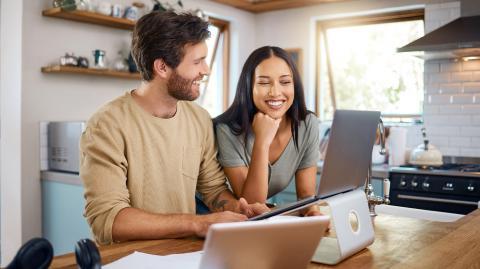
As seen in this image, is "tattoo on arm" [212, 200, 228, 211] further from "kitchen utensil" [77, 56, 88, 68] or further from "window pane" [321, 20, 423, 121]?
"window pane" [321, 20, 423, 121]

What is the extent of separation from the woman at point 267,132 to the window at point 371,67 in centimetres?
279

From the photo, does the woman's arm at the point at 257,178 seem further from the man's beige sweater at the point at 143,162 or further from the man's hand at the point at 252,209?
the man's hand at the point at 252,209

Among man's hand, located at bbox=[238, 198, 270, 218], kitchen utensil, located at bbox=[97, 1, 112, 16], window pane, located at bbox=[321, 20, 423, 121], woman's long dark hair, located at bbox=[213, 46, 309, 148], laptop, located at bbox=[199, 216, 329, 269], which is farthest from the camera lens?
window pane, located at bbox=[321, 20, 423, 121]

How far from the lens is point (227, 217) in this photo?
160cm

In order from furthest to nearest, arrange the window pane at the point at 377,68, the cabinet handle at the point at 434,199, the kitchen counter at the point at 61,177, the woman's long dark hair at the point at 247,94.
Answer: the window pane at the point at 377,68 < the cabinet handle at the point at 434,199 < the kitchen counter at the point at 61,177 < the woman's long dark hair at the point at 247,94

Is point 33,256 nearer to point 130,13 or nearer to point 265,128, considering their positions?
point 265,128

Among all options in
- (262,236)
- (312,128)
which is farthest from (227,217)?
(312,128)

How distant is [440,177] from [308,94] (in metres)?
1.94

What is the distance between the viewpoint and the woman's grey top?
2113 mm

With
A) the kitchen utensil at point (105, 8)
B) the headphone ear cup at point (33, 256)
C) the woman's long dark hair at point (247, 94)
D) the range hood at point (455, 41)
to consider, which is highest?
the kitchen utensil at point (105, 8)

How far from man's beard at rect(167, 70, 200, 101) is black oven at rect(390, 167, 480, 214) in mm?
2346

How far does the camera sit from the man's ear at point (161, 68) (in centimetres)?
191

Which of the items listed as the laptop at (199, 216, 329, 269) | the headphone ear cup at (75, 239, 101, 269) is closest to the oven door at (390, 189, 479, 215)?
the laptop at (199, 216, 329, 269)

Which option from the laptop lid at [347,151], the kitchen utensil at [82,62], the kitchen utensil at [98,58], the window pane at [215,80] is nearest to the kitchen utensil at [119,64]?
the kitchen utensil at [98,58]
